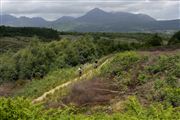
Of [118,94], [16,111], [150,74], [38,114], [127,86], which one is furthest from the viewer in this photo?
[150,74]

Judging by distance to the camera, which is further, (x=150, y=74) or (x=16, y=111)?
(x=150, y=74)

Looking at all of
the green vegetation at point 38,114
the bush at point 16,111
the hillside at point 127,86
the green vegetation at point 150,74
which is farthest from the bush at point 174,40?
the bush at point 16,111

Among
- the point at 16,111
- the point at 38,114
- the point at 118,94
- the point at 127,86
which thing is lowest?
the point at 118,94

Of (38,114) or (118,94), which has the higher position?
(38,114)

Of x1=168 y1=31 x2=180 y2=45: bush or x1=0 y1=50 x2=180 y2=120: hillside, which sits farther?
x1=168 y1=31 x2=180 y2=45: bush

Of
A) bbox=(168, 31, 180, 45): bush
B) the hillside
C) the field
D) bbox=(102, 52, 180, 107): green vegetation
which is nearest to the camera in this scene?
the field

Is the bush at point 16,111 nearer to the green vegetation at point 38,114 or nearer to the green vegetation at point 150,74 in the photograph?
the green vegetation at point 38,114

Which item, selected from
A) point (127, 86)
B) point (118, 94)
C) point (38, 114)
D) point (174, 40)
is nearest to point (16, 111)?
point (38, 114)

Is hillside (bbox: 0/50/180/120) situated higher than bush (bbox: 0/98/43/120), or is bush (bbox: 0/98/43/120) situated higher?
bush (bbox: 0/98/43/120)

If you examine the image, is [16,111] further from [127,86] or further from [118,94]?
[127,86]

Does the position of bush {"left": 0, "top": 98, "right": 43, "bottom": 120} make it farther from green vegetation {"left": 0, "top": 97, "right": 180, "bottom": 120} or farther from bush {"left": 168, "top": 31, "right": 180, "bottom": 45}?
bush {"left": 168, "top": 31, "right": 180, "bottom": 45}

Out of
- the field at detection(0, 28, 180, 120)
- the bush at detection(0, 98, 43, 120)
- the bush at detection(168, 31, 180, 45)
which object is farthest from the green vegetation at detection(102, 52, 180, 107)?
the bush at detection(168, 31, 180, 45)

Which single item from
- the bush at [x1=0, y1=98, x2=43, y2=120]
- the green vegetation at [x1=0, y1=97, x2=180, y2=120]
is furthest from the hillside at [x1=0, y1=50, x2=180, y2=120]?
the bush at [x1=0, y1=98, x2=43, y2=120]

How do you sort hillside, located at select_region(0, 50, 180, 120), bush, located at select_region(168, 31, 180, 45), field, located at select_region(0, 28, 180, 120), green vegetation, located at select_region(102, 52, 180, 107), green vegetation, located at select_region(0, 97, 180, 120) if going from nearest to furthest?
green vegetation, located at select_region(0, 97, 180, 120)
field, located at select_region(0, 28, 180, 120)
hillside, located at select_region(0, 50, 180, 120)
green vegetation, located at select_region(102, 52, 180, 107)
bush, located at select_region(168, 31, 180, 45)
